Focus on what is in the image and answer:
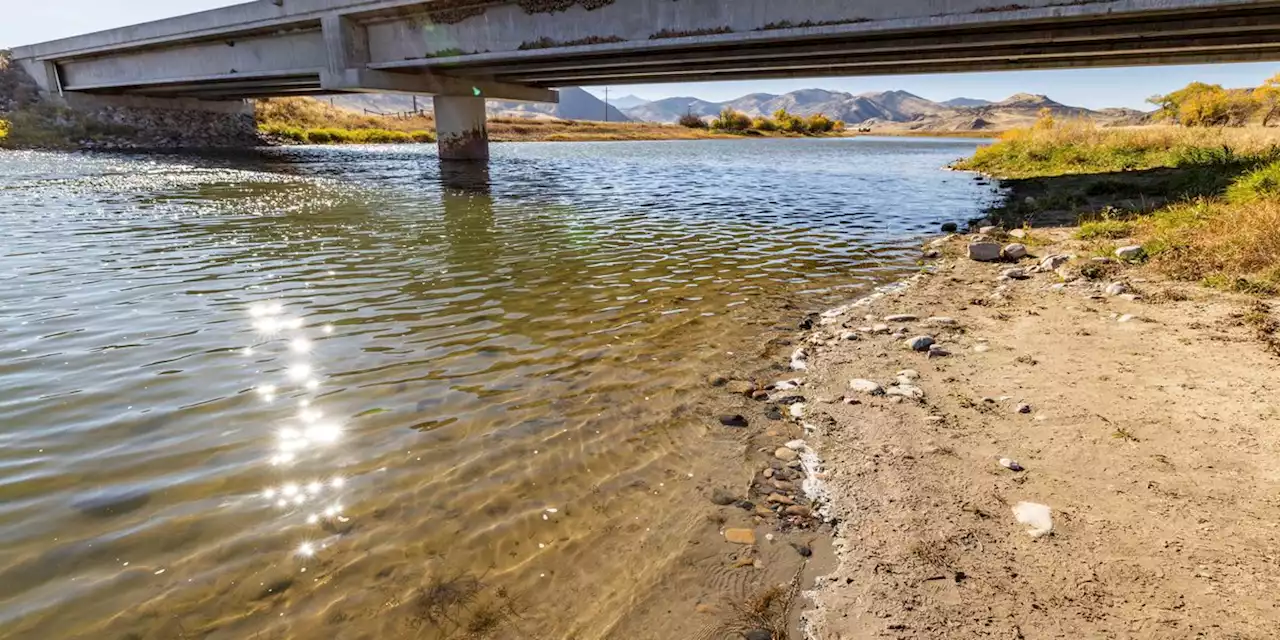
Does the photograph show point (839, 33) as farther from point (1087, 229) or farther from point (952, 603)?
point (952, 603)

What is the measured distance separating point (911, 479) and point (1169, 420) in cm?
204

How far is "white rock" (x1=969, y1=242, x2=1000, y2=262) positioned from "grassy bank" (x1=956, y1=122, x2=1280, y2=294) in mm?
1443

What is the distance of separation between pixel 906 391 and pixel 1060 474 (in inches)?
55.8

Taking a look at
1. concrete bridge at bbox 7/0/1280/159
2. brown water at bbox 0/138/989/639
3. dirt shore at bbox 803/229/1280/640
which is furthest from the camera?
concrete bridge at bbox 7/0/1280/159

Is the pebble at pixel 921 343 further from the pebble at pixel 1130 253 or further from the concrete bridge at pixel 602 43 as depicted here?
the concrete bridge at pixel 602 43

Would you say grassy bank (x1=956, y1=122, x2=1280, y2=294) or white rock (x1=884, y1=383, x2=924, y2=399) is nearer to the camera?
white rock (x1=884, y1=383, x2=924, y2=399)

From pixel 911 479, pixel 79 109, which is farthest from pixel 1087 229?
pixel 79 109

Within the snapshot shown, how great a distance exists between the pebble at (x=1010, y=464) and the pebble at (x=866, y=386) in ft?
4.00

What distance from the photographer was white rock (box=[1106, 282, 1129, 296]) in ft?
23.6

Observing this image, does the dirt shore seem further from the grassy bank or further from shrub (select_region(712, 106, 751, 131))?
shrub (select_region(712, 106, 751, 131))

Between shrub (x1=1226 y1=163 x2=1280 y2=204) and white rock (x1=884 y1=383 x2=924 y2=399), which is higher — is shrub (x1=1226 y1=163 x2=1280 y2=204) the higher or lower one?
the higher one

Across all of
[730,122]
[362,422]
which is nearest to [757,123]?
[730,122]

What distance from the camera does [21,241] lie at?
10.3 m

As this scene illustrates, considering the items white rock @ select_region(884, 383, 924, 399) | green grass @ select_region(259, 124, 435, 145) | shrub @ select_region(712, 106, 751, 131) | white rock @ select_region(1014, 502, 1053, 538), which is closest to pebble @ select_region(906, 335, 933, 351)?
white rock @ select_region(884, 383, 924, 399)
